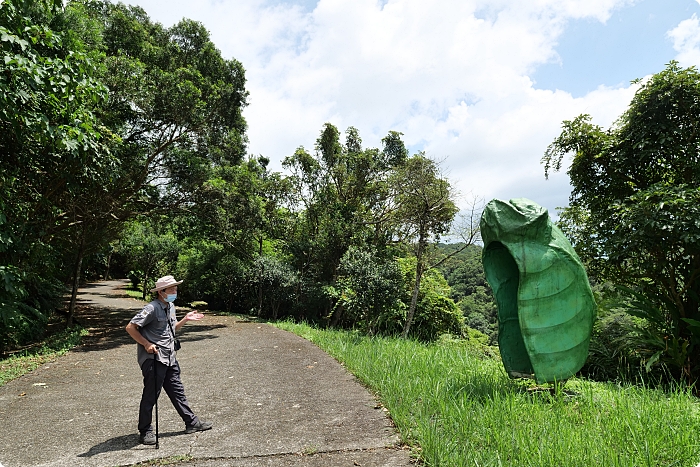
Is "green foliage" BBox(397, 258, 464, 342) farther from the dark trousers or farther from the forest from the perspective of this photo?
the dark trousers

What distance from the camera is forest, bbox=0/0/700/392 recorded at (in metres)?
5.91

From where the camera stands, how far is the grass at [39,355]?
6324 mm

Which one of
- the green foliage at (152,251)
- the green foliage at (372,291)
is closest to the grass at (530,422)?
the green foliage at (372,291)

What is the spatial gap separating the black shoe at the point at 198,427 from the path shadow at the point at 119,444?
0.06 meters

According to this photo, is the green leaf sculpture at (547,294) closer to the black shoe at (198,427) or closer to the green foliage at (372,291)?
the black shoe at (198,427)

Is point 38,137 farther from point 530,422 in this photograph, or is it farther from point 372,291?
point 372,291

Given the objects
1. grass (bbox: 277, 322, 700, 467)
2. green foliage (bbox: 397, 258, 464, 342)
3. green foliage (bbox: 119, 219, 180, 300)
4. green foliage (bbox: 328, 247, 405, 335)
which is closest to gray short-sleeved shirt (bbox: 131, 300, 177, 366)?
grass (bbox: 277, 322, 700, 467)

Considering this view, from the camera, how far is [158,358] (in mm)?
3678

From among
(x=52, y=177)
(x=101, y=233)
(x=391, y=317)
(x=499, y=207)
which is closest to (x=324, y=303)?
(x=391, y=317)

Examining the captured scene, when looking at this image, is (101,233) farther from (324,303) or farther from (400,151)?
(400,151)

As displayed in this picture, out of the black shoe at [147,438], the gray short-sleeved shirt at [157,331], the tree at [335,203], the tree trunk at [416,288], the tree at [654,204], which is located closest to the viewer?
the black shoe at [147,438]

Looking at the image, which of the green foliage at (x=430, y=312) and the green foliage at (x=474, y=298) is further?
the green foliage at (x=474, y=298)

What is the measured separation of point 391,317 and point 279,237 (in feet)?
21.5

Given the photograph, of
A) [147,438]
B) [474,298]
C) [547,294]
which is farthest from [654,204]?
[474,298]
